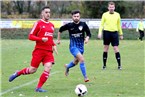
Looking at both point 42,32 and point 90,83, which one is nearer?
point 42,32

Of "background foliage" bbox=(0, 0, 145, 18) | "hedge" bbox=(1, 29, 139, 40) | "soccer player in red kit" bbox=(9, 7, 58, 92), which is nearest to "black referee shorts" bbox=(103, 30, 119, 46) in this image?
"soccer player in red kit" bbox=(9, 7, 58, 92)

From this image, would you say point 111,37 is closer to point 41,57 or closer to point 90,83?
point 90,83

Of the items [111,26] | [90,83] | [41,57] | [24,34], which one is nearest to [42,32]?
[41,57]

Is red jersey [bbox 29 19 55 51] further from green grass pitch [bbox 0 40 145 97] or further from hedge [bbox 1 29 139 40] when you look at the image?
hedge [bbox 1 29 139 40]

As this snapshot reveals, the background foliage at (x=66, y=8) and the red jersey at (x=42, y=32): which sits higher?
the red jersey at (x=42, y=32)

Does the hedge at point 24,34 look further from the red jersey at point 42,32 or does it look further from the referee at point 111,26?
the red jersey at point 42,32

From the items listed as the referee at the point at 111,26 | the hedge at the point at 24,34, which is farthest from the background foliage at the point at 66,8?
the referee at the point at 111,26

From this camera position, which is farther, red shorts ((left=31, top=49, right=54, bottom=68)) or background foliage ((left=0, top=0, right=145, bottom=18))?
background foliage ((left=0, top=0, right=145, bottom=18))

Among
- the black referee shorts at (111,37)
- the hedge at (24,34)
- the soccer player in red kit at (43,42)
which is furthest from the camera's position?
the hedge at (24,34)

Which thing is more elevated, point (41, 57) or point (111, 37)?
point (41, 57)

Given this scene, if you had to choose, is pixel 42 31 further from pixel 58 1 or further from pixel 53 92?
pixel 58 1

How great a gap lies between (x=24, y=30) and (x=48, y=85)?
3481cm

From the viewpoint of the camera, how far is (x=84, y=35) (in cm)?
1271

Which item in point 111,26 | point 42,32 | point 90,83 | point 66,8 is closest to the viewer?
point 42,32
